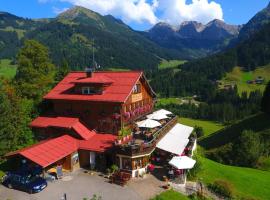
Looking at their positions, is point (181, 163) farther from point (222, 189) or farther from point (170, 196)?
point (222, 189)

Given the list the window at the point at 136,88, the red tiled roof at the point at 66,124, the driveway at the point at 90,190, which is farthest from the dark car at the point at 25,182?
the window at the point at 136,88

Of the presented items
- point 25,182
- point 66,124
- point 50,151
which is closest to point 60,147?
point 50,151

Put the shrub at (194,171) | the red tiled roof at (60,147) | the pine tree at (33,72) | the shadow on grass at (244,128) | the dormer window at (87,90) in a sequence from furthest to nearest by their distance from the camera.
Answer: the shadow on grass at (244,128), the pine tree at (33,72), the dormer window at (87,90), the shrub at (194,171), the red tiled roof at (60,147)

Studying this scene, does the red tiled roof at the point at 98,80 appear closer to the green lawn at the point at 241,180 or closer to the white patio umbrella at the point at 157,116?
the white patio umbrella at the point at 157,116

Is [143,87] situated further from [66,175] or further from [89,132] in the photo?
[66,175]

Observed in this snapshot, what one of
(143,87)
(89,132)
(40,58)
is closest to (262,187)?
(143,87)

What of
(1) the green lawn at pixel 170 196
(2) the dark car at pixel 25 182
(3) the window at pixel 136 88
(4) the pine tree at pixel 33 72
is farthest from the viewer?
(4) the pine tree at pixel 33 72

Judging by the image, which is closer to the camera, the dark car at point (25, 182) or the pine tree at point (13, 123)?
the dark car at point (25, 182)
